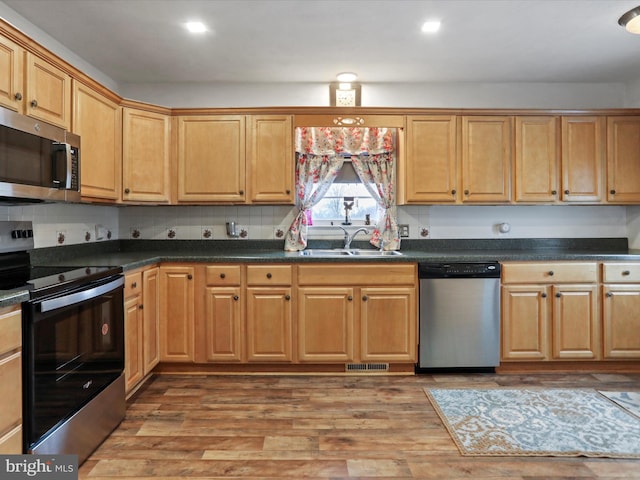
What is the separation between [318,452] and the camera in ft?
6.91

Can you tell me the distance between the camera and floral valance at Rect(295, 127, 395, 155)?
12.2ft

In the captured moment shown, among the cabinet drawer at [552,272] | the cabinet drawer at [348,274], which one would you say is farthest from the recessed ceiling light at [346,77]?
the cabinet drawer at [552,272]

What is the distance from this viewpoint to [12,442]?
1.60 meters

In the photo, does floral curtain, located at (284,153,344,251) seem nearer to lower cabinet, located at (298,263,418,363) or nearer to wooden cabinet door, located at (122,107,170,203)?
lower cabinet, located at (298,263,418,363)

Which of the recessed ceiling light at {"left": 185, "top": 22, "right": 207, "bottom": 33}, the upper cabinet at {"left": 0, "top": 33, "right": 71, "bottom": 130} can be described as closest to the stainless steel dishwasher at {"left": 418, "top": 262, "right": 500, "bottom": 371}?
the recessed ceiling light at {"left": 185, "top": 22, "right": 207, "bottom": 33}

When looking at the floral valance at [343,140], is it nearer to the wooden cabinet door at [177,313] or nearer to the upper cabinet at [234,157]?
the upper cabinet at [234,157]

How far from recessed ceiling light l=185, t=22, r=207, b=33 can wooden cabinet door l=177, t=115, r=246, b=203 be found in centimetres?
78

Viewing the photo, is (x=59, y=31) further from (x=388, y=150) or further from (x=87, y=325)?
(x=388, y=150)

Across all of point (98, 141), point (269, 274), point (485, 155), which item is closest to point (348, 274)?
point (269, 274)

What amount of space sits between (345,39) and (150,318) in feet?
8.00

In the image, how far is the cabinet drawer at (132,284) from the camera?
2.63m

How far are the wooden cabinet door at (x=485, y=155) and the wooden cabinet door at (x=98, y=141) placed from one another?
2.76m

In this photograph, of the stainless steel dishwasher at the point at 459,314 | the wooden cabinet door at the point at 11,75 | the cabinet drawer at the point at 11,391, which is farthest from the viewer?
the stainless steel dishwasher at the point at 459,314

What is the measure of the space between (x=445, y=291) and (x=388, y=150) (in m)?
1.38
